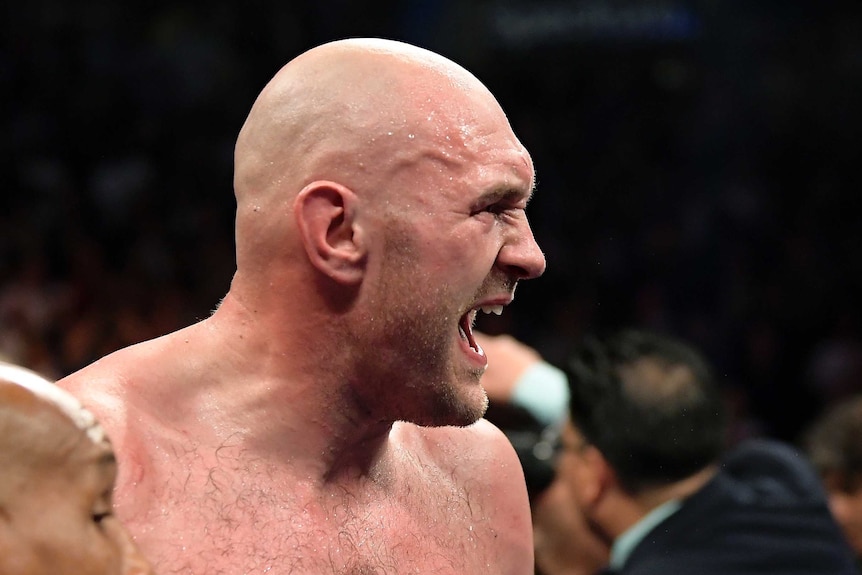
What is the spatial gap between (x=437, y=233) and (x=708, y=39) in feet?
18.5

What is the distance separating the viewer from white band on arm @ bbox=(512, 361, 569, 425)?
2.54m

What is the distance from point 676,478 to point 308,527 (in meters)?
1.09

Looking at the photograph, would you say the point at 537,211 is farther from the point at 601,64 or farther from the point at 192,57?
the point at 192,57

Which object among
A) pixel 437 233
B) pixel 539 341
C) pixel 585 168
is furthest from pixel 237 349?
pixel 585 168

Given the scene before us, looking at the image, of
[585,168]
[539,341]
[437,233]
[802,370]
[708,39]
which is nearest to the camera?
[437,233]

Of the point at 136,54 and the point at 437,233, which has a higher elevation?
the point at 437,233

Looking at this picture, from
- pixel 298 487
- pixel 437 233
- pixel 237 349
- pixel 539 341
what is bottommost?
pixel 539 341

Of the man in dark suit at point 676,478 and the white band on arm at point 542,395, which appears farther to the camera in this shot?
the white band on arm at point 542,395

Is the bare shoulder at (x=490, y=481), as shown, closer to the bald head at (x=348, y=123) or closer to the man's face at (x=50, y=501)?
the bald head at (x=348, y=123)

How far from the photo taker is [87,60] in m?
5.74

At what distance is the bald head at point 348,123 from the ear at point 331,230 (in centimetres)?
2


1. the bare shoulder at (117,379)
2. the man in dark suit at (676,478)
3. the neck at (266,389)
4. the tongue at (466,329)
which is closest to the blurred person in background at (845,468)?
the man in dark suit at (676,478)

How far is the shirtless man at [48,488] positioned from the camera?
2.68ft

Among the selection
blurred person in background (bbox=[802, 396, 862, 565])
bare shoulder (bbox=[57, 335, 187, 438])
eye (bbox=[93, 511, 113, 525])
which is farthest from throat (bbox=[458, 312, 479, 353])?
blurred person in background (bbox=[802, 396, 862, 565])
